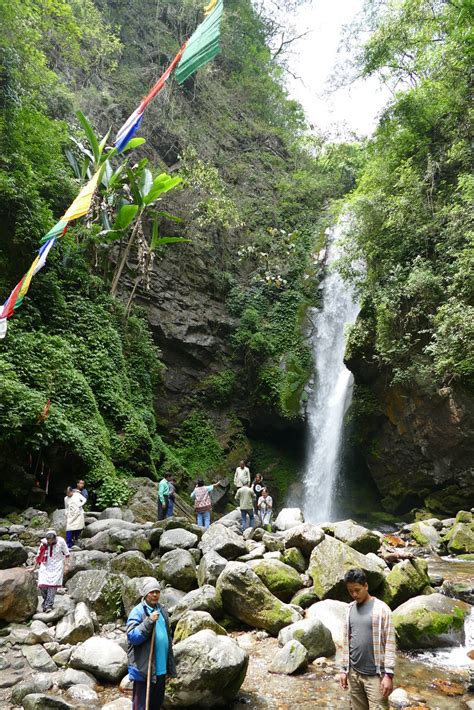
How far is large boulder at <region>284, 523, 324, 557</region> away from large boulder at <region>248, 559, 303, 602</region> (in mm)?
959

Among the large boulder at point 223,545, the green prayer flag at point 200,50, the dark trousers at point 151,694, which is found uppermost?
the green prayer flag at point 200,50

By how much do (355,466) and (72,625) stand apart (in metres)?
15.1

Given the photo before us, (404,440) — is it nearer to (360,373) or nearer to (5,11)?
(360,373)

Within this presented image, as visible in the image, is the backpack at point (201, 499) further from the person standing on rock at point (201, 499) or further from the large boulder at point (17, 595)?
the large boulder at point (17, 595)

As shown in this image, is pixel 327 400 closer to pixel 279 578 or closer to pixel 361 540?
pixel 361 540

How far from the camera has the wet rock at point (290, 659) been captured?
206 inches

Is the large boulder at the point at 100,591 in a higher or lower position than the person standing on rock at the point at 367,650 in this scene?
lower

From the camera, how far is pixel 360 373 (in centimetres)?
1727

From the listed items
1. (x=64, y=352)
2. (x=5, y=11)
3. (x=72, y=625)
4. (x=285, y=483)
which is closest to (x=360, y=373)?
(x=285, y=483)

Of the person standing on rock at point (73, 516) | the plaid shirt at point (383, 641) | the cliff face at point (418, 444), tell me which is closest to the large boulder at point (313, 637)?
the plaid shirt at point (383, 641)

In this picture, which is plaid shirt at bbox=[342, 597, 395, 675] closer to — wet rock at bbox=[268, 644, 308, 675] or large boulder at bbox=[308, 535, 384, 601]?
wet rock at bbox=[268, 644, 308, 675]

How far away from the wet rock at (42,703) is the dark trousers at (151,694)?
0.92 metres

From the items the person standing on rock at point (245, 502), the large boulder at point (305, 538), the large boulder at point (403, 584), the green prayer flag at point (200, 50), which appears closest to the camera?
the large boulder at point (403, 584)

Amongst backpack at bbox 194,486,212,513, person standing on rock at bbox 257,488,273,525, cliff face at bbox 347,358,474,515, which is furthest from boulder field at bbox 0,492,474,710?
cliff face at bbox 347,358,474,515
